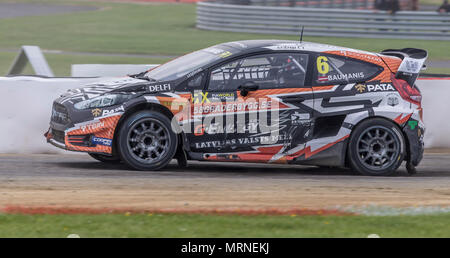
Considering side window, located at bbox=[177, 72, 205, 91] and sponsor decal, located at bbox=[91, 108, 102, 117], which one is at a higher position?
side window, located at bbox=[177, 72, 205, 91]

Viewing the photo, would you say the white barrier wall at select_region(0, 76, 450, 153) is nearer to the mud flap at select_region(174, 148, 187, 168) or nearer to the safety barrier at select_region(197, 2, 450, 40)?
the mud flap at select_region(174, 148, 187, 168)

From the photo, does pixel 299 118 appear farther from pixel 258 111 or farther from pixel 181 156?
pixel 181 156

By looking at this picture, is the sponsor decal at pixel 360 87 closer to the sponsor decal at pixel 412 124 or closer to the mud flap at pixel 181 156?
the sponsor decal at pixel 412 124

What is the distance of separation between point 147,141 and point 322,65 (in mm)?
2246

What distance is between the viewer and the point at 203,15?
30.1 m

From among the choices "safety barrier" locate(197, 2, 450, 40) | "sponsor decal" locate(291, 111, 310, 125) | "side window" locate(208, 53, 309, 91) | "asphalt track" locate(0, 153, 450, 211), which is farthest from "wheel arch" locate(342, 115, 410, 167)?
"safety barrier" locate(197, 2, 450, 40)

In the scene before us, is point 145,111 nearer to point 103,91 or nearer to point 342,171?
point 103,91

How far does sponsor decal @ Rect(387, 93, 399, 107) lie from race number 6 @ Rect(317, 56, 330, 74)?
0.81 m

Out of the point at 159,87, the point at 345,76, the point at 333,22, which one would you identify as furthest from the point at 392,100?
the point at 333,22

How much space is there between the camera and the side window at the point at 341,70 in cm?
878

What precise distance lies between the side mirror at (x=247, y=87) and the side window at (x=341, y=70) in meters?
0.75

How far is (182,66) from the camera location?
29.0 ft

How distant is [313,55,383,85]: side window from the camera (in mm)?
8781
